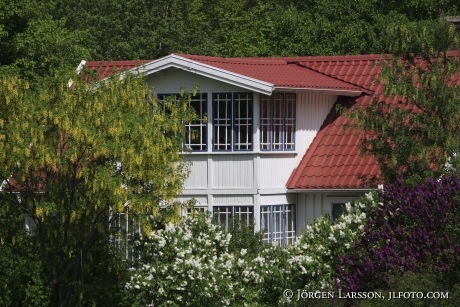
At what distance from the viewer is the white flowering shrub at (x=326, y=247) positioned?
2250 cm

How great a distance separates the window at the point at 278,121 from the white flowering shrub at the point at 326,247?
177 inches

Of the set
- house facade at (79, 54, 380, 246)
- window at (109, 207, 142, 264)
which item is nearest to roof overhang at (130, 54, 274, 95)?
house facade at (79, 54, 380, 246)

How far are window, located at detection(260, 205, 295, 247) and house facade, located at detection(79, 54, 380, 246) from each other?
2 cm

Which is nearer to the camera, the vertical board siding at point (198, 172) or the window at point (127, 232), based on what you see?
the window at point (127, 232)

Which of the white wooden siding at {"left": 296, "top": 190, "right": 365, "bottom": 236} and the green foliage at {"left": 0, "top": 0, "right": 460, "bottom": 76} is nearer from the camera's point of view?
the white wooden siding at {"left": 296, "top": 190, "right": 365, "bottom": 236}

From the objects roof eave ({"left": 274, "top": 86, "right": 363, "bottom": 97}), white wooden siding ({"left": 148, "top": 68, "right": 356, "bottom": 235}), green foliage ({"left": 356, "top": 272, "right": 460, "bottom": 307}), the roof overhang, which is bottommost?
green foliage ({"left": 356, "top": 272, "right": 460, "bottom": 307})

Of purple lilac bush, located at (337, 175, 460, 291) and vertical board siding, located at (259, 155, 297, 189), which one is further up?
vertical board siding, located at (259, 155, 297, 189)

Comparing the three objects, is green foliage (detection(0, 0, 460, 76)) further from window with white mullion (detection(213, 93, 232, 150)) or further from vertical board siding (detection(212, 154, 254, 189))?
vertical board siding (detection(212, 154, 254, 189))

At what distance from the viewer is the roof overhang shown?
26.4 m

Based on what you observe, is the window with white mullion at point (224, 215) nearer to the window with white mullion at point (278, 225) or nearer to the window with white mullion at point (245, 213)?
the window with white mullion at point (245, 213)

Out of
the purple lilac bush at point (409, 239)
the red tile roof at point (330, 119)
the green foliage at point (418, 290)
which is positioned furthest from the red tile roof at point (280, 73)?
the green foliage at point (418, 290)

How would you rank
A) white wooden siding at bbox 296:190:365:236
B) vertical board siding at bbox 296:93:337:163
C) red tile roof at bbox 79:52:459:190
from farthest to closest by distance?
1. vertical board siding at bbox 296:93:337:163
2. white wooden siding at bbox 296:190:365:236
3. red tile roof at bbox 79:52:459:190

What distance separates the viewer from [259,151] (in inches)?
1063

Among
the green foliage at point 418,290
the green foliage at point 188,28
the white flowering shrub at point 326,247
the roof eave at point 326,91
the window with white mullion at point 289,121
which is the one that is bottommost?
the green foliage at point 418,290
